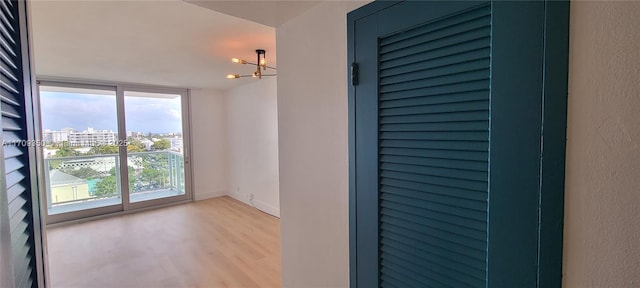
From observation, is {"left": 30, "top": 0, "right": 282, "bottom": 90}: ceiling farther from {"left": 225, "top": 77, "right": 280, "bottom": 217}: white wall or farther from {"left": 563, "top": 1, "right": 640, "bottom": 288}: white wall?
{"left": 563, "top": 1, "right": 640, "bottom": 288}: white wall

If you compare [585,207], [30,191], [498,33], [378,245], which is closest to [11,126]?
[30,191]

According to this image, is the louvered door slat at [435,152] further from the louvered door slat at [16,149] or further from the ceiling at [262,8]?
the louvered door slat at [16,149]

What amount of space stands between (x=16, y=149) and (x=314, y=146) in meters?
1.03

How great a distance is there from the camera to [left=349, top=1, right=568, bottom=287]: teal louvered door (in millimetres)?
641

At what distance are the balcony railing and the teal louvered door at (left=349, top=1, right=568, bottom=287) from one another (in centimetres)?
488

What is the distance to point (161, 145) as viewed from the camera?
5.00 meters

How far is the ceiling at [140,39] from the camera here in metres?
1.82

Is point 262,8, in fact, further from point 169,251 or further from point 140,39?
point 169,251

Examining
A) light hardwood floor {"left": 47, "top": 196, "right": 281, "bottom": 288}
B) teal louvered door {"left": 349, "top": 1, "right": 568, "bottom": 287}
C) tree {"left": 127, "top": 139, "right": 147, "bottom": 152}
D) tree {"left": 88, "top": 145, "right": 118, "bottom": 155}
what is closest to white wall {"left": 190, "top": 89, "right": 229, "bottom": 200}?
tree {"left": 127, "top": 139, "right": 147, "bottom": 152}

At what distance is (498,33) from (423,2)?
0.25 meters

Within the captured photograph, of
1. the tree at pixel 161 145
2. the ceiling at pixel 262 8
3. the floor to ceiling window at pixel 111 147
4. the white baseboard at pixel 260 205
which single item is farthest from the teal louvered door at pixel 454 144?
the tree at pixel 161 145

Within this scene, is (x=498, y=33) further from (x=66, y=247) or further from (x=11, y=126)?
(x=66, y=247)

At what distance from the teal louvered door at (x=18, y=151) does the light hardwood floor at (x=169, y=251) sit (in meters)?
1.71

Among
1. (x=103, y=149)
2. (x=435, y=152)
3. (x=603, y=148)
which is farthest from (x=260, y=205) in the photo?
(x=603, y=148)
